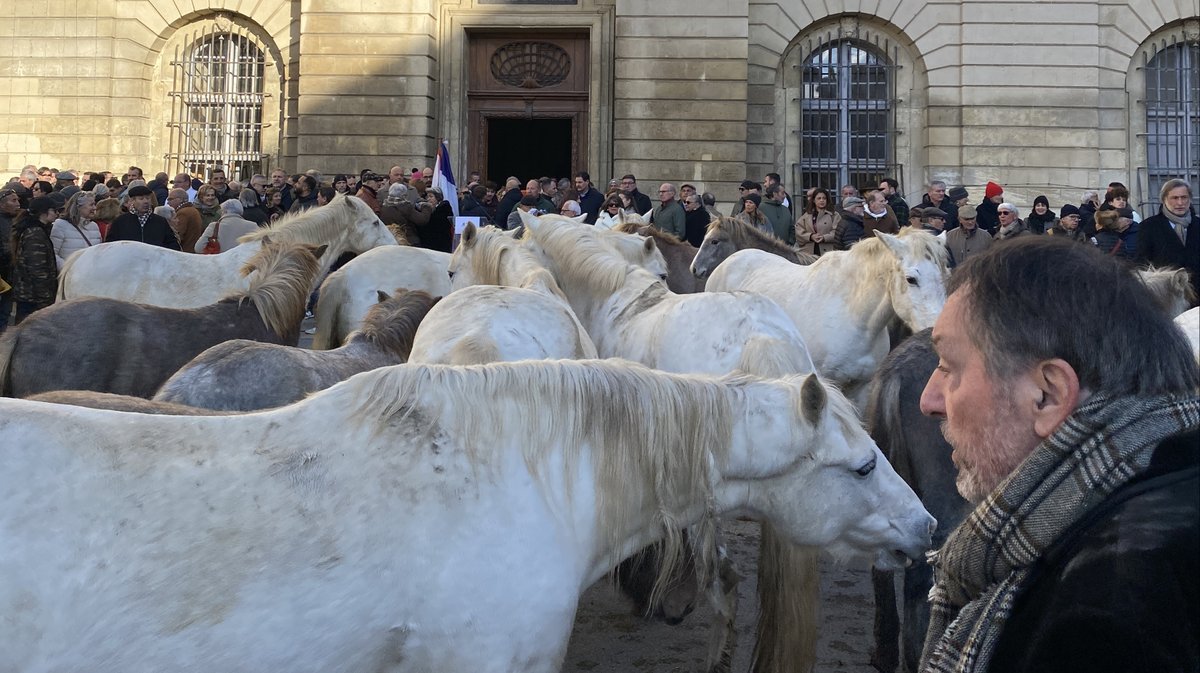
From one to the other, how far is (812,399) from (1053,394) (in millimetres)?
1702

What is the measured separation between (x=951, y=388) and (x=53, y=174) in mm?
19763

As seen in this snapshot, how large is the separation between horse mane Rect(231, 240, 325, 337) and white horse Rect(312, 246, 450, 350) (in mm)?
1153

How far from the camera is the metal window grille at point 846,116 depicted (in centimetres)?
2219

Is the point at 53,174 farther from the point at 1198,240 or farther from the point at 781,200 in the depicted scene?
the point at 1198,240

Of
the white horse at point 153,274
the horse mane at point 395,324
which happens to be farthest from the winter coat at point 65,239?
the horse mane at point 395,324

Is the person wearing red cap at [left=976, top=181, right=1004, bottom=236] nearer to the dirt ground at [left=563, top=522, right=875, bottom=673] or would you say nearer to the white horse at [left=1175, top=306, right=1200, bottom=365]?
the dirt ground at [left=563, top=522, right=875, bottom=673]

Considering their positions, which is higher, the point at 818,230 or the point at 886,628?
the point at 818,230

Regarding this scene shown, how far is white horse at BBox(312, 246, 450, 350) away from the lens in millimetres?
9930

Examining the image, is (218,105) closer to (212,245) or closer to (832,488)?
(212,245)

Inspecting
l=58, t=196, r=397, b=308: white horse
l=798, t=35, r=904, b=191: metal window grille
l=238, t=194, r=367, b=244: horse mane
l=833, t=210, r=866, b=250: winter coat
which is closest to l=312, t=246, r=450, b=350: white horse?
l=58, t=196, r=397, b=308: white horse

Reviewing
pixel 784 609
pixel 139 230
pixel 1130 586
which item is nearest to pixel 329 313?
pixel 139 230

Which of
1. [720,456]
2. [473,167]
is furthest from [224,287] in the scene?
[473,167]

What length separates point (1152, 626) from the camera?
141cm

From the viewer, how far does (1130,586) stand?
1.44 m
